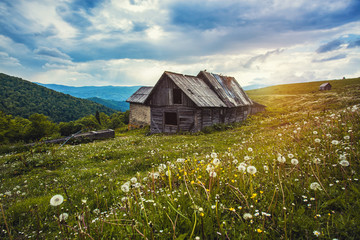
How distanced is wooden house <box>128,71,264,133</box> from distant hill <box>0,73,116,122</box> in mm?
111949

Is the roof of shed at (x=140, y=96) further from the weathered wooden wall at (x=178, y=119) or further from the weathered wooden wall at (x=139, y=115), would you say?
the weathered wooden wall at (x=178, y=119)

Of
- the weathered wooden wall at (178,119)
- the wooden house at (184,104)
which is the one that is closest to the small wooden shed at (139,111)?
the weathered wooden wall at (178,119)

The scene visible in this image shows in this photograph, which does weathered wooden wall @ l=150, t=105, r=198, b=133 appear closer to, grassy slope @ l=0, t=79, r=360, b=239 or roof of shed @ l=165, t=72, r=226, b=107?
roof of shed @ l=165, t=72, r=226, b=107

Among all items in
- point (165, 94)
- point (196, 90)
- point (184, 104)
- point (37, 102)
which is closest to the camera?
point (184, 104)

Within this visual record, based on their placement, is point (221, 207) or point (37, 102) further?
point (37, 102)

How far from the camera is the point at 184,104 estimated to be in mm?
20281

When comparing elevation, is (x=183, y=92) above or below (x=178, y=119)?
above

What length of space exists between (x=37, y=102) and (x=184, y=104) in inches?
5452

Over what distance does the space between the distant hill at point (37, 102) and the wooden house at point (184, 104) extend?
112m

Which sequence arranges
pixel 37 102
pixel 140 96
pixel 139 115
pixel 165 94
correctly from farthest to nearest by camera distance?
pixel 37 102
pixel 140 96
pixel 139 115
pixel 165 94

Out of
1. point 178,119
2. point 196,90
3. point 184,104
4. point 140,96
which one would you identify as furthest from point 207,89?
point 140,96

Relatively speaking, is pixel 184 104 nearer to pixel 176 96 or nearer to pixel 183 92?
pixel 183 92

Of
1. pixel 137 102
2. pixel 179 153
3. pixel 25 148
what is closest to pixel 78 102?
pixel 137 102

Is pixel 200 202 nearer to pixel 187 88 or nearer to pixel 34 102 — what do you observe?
pixel 187 88
